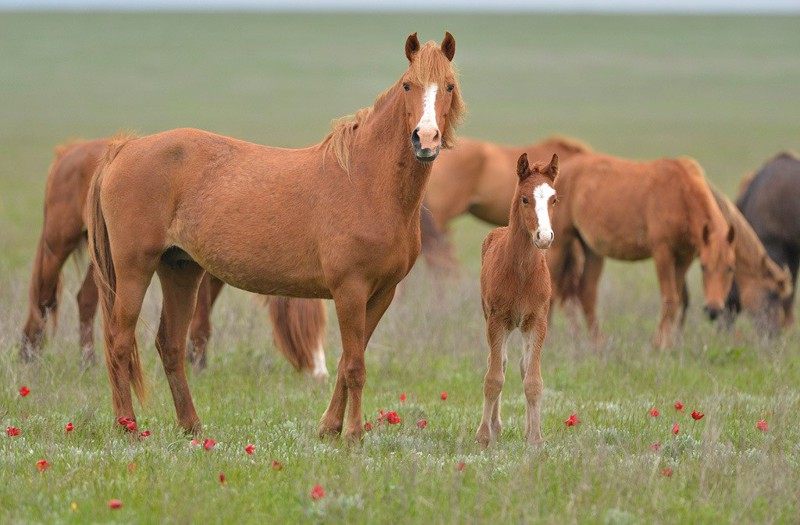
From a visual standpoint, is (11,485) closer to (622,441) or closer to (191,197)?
(191,197)

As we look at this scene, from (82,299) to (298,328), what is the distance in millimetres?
1868

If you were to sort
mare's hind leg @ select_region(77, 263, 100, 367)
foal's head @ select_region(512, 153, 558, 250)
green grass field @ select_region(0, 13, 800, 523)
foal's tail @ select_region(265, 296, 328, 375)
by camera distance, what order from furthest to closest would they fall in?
mare's hind leg @ select_region(77, 263, 100, 367) < foal's tail @ select_region(265, 296, 328, 375) < foal's head @ select_region(512, 153, 558, 250) < green grass field @ select_region(0, 13, 800, 523)

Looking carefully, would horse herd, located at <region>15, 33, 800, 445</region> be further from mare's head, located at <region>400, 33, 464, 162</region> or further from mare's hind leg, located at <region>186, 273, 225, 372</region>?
mare's hind leg, located at <region>186, 273, 225, 372</region>

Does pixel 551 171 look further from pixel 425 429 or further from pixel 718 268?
pixel 718 268

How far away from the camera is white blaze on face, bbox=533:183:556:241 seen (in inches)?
215

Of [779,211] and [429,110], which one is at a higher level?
[429,110]

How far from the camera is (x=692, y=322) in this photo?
11.2 meters

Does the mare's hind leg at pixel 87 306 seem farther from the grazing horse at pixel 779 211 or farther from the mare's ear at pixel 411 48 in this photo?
the grazing horse at pixel 779 211

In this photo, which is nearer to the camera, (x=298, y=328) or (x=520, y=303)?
(x=520, y=303)

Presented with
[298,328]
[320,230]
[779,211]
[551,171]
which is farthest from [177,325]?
[779,211]

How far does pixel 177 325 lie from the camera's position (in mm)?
6551

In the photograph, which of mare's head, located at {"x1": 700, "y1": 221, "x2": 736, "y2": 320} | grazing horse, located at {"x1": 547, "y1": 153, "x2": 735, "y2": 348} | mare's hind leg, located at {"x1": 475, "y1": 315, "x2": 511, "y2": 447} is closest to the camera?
mare's hind leg, located at {"x1": 475, "y1": 315, "x2": 511, "y2": 447}

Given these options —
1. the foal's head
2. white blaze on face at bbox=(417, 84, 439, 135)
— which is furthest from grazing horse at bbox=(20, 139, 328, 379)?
white blaze on face at bbox=(417, 84, 439, 135)

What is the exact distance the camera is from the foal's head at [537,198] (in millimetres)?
5449
